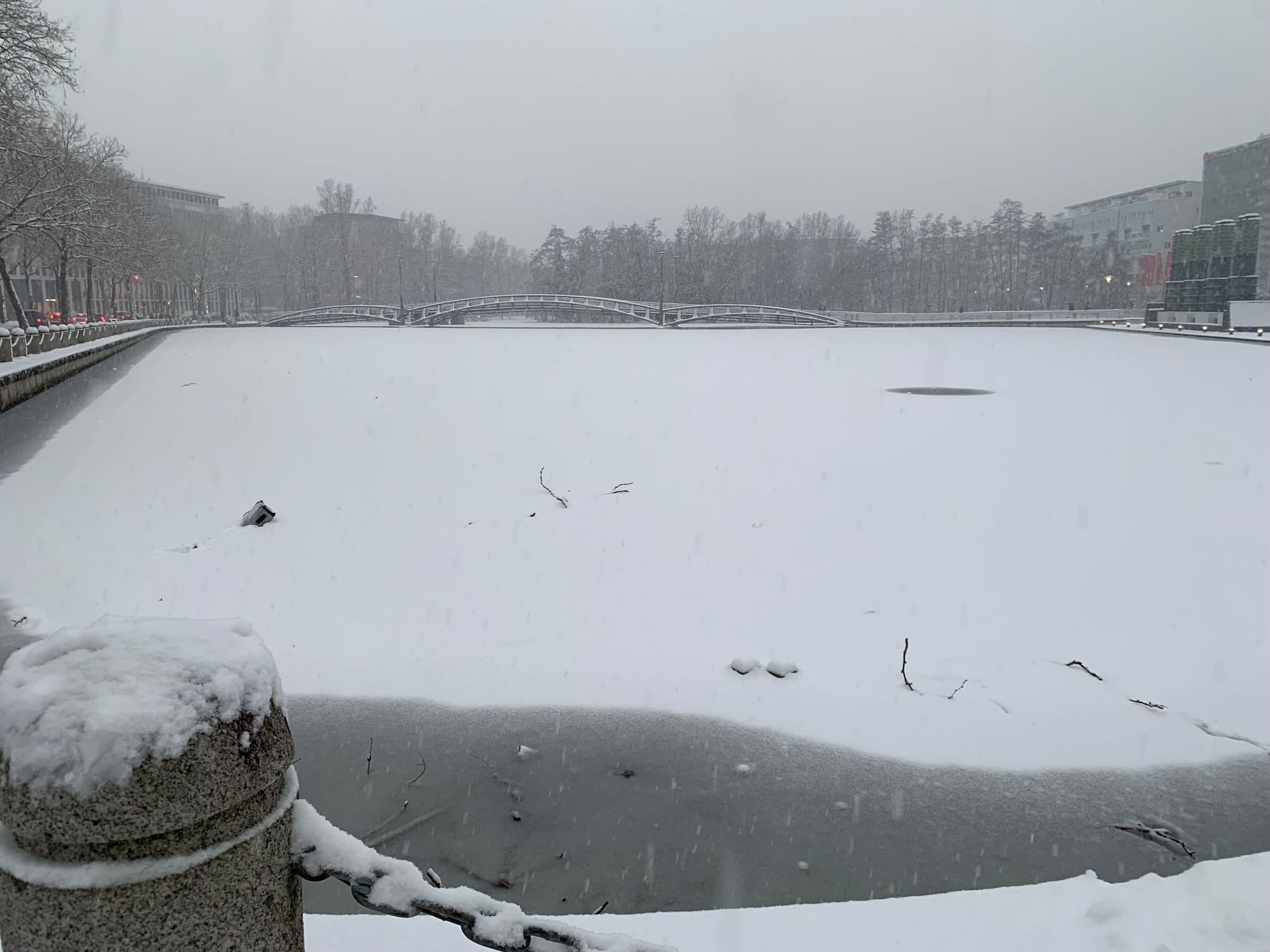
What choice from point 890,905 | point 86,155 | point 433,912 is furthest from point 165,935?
point 86,155

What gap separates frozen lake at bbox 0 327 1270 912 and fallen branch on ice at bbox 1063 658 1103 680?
0.13 m

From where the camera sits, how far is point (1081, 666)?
25.0ft

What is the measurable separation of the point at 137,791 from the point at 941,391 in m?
22.3

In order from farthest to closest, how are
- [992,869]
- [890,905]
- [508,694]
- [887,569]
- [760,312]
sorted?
[760,312] < [887,569] < [508,694] < [992,869] < [890,905]

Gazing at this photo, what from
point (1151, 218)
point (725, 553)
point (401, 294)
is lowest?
point (725, 553)

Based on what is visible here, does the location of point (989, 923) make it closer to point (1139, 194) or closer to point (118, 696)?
point (118, 696)

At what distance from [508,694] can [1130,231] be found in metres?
141

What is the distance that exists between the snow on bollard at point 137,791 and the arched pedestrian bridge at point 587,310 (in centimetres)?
6626

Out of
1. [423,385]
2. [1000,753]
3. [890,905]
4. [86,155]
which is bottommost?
[1000,753]

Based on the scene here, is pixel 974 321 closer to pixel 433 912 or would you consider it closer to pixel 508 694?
pixel 508 694

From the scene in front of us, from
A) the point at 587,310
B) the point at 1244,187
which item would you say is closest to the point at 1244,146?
the point at 1244,187

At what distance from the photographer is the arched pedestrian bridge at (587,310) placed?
69.4 meters

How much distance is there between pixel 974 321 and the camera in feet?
238

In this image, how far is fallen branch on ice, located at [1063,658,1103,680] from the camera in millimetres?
7469
